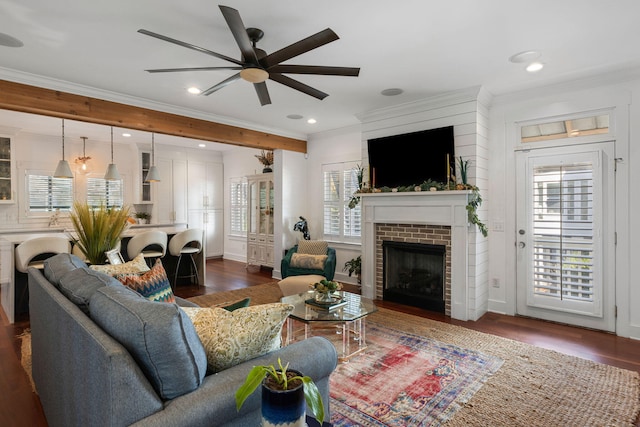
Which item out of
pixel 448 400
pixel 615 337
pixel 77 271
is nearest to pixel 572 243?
pixel 615 337

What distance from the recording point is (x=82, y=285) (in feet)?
5.46

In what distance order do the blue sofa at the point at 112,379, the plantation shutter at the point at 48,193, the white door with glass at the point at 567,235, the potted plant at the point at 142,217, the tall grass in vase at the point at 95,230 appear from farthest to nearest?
the potted plant at the point at 142,217 < the plantation shutter at the point at 48,193 < the white door with glass at the point at 567,235 < the tall grass in vase at the point at 95,230 < the blue sofa at the point at 112,379

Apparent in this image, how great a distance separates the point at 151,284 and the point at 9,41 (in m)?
2.47

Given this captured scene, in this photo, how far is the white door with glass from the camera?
139 inches

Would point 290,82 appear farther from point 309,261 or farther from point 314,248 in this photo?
point 314,248

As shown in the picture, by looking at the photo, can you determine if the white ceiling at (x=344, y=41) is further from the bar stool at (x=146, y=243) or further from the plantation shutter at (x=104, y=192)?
the plantation shutter at (x=104, y=192)

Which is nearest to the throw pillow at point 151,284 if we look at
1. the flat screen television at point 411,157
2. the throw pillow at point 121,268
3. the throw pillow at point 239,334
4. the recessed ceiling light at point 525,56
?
the throw pillow at point 121,268

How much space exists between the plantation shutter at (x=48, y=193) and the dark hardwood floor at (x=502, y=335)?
10.2 ft

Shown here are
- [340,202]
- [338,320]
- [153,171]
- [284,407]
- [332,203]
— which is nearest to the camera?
[284,407]

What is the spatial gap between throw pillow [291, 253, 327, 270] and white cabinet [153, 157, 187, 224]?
3870 mm

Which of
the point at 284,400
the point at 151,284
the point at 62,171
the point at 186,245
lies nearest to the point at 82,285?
the point at 151,284

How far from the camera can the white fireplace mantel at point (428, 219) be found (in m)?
3.96

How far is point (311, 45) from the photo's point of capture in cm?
223

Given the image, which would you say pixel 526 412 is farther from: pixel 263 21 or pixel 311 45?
pixel 263 21
